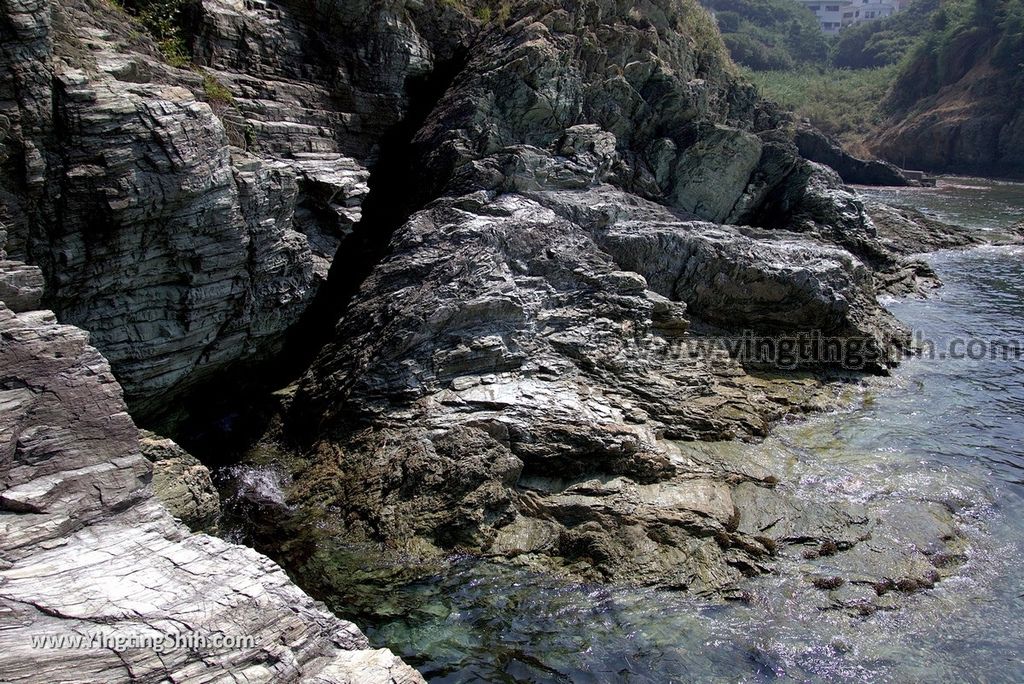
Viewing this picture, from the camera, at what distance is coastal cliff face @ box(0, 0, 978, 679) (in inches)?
397

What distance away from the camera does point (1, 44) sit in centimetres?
922

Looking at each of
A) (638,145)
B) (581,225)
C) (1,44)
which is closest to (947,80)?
(638,145)

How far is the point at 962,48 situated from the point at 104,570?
302 feet

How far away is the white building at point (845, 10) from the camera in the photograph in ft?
456

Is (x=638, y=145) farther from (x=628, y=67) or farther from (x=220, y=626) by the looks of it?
(x=220, y=626)

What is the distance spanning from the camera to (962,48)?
238 ft

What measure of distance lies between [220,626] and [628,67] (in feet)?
63.7

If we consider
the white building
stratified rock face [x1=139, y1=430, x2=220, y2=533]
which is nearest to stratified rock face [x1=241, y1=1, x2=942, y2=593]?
stratified rock face [x1=139, y1=430, x2=220, y2=533]

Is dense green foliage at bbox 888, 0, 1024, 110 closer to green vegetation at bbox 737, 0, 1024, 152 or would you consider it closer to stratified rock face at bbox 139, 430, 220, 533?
green vegetation at bbox 737, 0, 1024, 152

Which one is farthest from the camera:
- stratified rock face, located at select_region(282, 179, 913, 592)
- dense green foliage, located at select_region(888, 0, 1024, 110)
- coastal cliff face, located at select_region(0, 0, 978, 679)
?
dense green foliage, located at select_region(888, 0, 1024, 110)

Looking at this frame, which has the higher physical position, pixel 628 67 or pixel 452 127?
pixel 628 67

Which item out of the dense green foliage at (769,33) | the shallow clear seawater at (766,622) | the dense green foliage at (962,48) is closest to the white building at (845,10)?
the dense green foliage at (769,33)

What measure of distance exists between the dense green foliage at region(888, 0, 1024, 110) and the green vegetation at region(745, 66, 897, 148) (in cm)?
330

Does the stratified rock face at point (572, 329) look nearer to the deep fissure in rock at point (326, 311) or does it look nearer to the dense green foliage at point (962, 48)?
the deep fissure in rock at point (326, 311)
